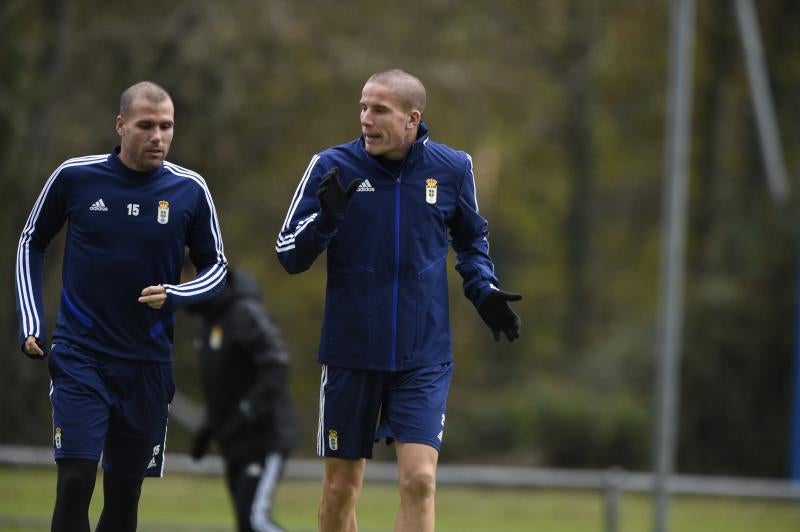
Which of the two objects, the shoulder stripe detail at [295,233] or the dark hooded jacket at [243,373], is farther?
the dark hooded jacket at [243,373]

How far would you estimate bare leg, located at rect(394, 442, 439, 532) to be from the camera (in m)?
6.60

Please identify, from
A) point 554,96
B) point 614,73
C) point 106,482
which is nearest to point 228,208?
point 554,96

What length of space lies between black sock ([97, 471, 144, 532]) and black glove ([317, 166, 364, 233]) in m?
1.66

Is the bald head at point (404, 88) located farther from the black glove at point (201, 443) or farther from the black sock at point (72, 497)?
the black glove at point (201, 443)

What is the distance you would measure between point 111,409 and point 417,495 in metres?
1.55

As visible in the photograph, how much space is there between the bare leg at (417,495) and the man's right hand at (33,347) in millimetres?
1831

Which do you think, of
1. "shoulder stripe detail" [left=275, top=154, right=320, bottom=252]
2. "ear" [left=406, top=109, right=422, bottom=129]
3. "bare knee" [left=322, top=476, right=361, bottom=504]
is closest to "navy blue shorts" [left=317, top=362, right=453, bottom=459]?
"bare knee" [left=322, top=476, right=361, bottom=504]

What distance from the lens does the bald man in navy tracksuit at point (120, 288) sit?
673 cm

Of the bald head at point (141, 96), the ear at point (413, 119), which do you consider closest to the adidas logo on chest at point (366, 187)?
the ear at point (413, 119)

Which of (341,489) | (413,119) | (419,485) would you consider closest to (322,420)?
(341,489)

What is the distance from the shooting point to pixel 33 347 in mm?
6629

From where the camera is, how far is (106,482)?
6.91 metres

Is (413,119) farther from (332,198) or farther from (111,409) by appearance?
(111,409)

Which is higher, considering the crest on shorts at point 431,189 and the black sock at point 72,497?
the crest on shorts at point 431,189
